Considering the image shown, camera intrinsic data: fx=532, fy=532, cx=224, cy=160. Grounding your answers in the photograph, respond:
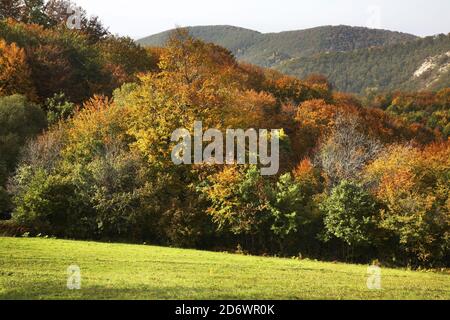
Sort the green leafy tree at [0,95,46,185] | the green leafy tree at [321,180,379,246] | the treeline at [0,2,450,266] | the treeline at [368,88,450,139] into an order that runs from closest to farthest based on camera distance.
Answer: the green leafy tree at [321,180,379,246]
the treeline at [0,2,450,266]
the green leafy tree at [0,95,46,185]
the treeline at [368,88,450,139]

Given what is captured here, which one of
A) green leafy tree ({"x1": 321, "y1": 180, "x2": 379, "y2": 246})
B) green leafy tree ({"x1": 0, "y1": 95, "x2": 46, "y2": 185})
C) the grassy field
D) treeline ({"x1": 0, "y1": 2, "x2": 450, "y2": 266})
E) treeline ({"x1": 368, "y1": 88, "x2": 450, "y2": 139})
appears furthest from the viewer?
treeline ({"x1": 368, "y1": 88, "x2": 450, "y2": 139})

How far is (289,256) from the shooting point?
36656mm

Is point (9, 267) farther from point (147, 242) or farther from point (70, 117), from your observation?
point (70, 117)

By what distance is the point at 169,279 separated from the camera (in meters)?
18.5

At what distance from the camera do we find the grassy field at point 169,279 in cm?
1553

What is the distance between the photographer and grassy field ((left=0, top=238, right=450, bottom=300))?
1553 centimetres

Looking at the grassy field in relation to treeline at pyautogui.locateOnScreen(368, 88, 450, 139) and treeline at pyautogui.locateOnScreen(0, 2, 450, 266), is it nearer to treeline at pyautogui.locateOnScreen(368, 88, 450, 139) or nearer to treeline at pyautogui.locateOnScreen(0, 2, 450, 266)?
treeline at pyautogui.locateOnScreen(0, 2, 450, 266)

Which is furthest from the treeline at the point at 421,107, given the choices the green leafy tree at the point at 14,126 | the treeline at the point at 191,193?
the green leafy tree at the point at 14,126

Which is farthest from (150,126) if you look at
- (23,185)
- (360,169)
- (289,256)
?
(360,169)

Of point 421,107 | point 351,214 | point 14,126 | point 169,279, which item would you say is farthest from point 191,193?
point 421,107

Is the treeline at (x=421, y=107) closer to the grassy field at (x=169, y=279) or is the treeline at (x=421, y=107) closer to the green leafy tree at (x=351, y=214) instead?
the green leafy tree at (x=351, y=214)

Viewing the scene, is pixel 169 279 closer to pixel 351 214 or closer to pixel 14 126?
pixel 351 214

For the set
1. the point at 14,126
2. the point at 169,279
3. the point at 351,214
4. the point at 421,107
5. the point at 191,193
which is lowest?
the point at 351,214

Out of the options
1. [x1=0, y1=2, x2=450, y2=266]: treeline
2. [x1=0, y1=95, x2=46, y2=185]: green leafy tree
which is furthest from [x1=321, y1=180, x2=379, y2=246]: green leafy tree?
[x1=0, y1=95, x2=46, y2=185]: green leafy tree
